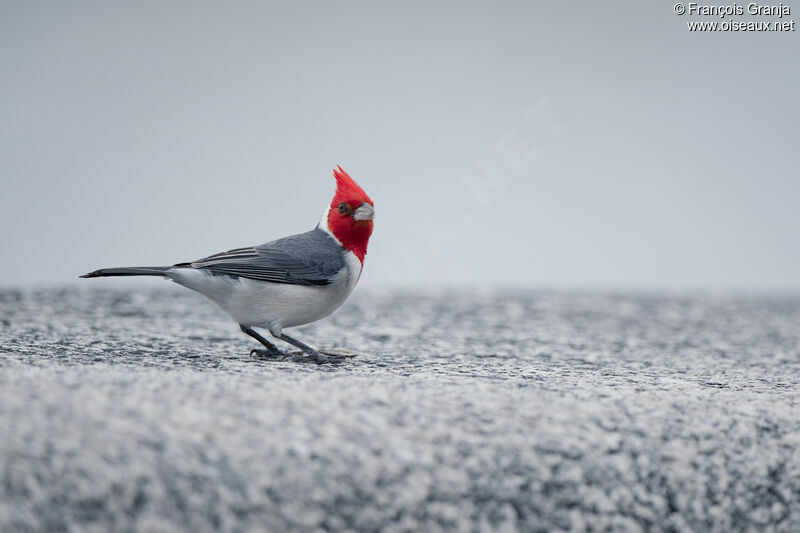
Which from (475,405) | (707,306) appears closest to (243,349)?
(475,405)

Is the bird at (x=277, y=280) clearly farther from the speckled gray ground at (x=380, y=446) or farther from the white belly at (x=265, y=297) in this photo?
the speckled gray ground at (x=380, y=446)

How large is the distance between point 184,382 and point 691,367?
151cm

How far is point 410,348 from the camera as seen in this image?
8.29ft

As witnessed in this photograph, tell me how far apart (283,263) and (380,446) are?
109 centimetres

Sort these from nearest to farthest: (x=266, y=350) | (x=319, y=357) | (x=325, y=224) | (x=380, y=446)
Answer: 1. (x=380, y=446)
2. (x=319, y=357)
3. (x=266, y=350)
4. (x=325, y=224)

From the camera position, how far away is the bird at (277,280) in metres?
2.24

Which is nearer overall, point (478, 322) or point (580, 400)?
point (580, 400)

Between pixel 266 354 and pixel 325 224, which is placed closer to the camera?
pixel 266 354

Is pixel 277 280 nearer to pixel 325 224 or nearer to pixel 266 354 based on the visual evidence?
pixel 266 354

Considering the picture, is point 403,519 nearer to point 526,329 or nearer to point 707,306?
point 526,329

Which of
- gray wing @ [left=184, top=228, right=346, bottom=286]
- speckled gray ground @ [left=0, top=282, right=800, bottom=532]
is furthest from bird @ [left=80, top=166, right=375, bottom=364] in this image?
speckled gray ground @ [left=0, top=282, right=800, bottom=532]

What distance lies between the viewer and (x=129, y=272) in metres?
2.20

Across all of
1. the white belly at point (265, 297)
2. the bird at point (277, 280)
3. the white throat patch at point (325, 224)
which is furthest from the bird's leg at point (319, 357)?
the white throat patch at point (325, 224)

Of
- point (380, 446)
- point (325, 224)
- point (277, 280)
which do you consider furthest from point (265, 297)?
point (380, 446)
